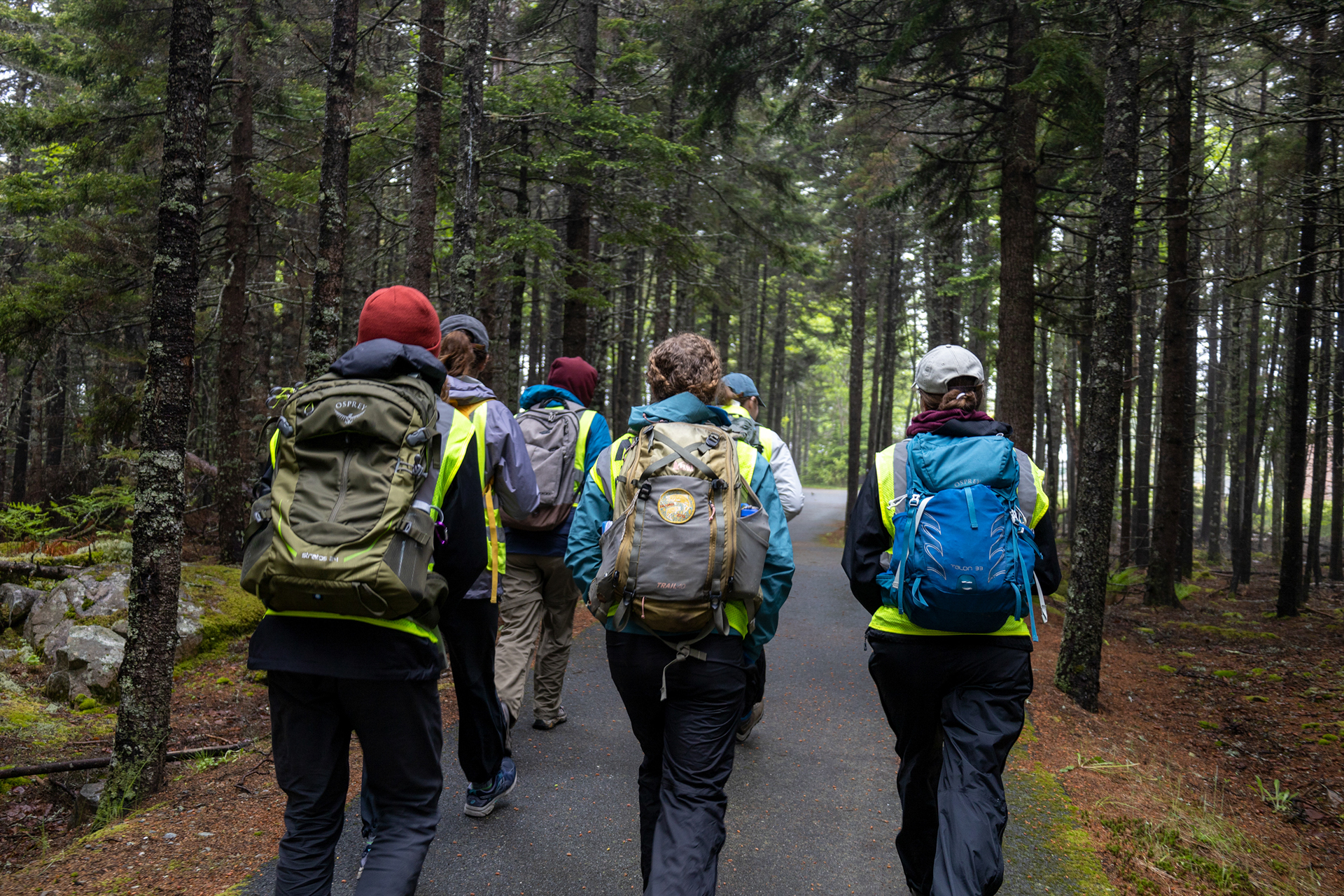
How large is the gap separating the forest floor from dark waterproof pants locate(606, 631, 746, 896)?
2.13 metres

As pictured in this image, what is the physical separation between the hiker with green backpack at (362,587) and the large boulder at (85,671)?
6.47 meters

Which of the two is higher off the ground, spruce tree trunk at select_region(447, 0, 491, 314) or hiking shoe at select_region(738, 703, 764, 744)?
spruce tree trunk at select_region(447, 0, 491, 314)

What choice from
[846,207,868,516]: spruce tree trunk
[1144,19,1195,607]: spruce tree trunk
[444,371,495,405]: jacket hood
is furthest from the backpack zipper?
[846,207,868,516]: spruce tree trunk

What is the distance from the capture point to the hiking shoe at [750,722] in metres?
5.49

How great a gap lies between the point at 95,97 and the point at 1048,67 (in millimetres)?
16392

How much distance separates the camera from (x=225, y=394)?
1216 centimetres

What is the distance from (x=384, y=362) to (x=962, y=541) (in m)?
2.18

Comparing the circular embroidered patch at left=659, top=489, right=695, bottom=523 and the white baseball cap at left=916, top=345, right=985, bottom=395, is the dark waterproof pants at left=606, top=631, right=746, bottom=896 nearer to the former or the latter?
the circular embroidered patch at left=659, top=489, right=695, bottom=523

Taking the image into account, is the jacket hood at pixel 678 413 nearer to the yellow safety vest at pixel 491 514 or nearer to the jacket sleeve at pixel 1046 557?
the yellow safety vest at pixel 491 514

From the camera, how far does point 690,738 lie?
9.45 feet

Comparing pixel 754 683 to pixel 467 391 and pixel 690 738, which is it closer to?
pixel 690 738

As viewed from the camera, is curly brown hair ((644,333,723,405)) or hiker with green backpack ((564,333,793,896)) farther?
curly brown hair ((644,333,723,405))

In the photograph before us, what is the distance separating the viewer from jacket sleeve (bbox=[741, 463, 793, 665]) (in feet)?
9.95

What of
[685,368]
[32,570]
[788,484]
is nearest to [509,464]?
[685,368]
